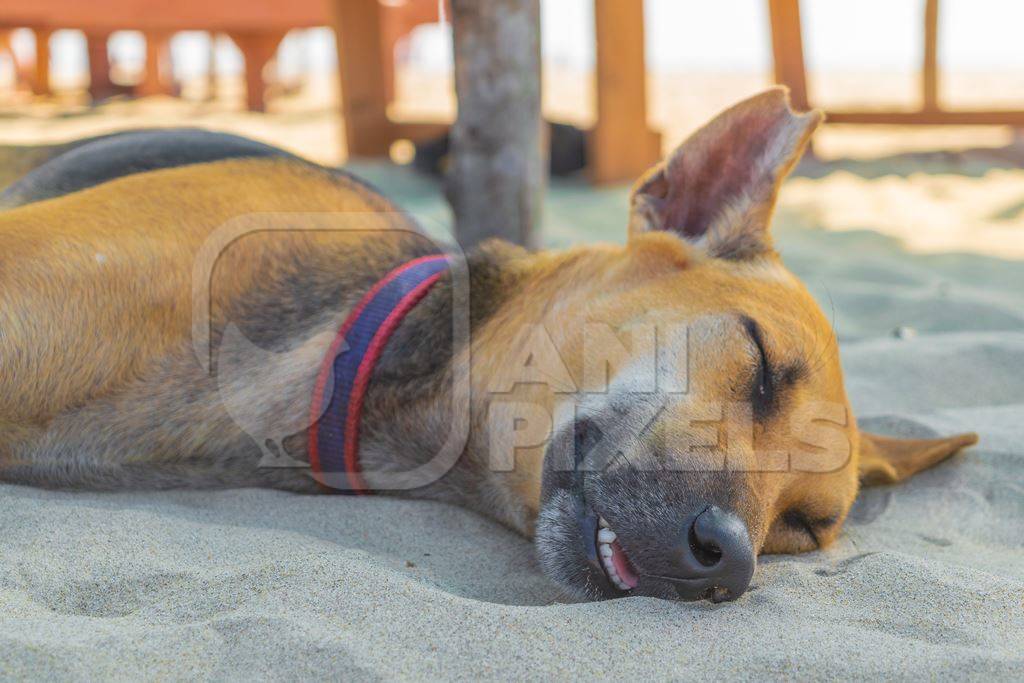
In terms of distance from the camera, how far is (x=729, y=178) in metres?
3.14

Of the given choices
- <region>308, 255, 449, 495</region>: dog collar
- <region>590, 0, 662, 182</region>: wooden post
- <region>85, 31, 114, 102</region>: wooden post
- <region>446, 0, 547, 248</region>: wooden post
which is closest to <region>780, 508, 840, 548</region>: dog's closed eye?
<region>308, 255, 449, 495</region>: dog collar

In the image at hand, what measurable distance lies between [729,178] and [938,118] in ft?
25.5

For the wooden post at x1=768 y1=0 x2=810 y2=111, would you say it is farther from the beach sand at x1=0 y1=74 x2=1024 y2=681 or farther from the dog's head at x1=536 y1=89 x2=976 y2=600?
the dog's head at x1=536 y1=89 x2=976 y2=600

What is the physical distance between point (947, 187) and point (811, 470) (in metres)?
6.43

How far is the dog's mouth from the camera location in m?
2.49

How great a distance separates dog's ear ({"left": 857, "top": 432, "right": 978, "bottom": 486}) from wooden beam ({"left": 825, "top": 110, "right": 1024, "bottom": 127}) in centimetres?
715

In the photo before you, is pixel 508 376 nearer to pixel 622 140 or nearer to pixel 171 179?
pixel 171 179

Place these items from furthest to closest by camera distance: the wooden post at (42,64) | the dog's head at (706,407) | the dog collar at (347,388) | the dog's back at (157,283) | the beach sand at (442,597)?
1. the wooden post at (42,64)
2. the dog collar at (347,388)
3. the dog's back at (157,283)
4. the dog's head at (706,407)
5. the beach sand at (442,597)

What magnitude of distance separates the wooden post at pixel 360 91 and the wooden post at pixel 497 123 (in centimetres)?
468

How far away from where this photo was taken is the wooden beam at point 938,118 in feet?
31.8

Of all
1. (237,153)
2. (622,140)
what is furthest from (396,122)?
(237,153)

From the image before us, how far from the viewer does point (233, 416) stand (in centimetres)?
292

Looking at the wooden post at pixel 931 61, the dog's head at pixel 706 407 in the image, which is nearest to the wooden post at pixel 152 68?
the wooden post at pixel 931 61

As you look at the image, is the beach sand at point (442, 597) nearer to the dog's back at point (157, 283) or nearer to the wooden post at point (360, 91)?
the dog's back at point (157, 283)
